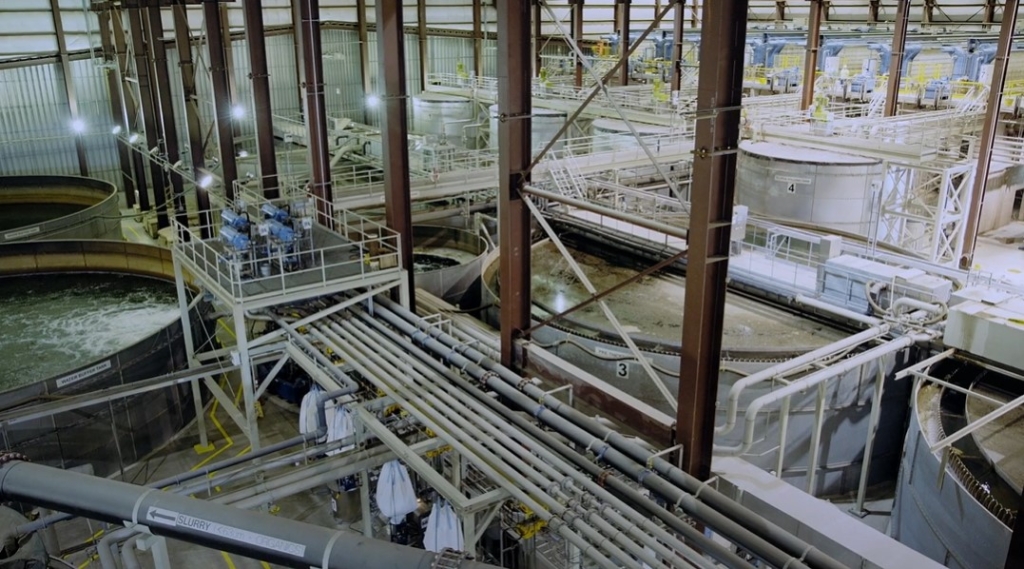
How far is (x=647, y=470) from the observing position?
941 centimetres

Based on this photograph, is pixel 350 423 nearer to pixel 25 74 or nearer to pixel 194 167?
pixel 194 167

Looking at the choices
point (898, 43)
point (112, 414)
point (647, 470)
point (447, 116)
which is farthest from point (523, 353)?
point (447, 116)

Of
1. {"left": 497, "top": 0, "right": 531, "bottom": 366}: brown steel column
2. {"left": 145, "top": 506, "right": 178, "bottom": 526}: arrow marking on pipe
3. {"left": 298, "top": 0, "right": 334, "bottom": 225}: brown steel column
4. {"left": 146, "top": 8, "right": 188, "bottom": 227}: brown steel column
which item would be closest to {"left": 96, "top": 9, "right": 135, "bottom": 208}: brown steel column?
{"left": 146, "top": 8, "right": 188, "bottom": 227}: brown steel column

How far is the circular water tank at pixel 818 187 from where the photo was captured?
83.7 ft

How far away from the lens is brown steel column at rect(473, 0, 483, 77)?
47031 millimetres

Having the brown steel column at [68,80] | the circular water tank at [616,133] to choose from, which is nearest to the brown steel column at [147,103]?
the brown steel column at [68,80]

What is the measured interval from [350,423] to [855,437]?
33.2 ft

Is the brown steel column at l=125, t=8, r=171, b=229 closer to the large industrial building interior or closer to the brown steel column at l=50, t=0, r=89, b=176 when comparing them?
the large industrial building interior

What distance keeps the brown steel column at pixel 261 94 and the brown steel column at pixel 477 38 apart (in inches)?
1151

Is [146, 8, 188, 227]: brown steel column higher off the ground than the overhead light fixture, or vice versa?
[146, 8, 188, 227]: brown steel column

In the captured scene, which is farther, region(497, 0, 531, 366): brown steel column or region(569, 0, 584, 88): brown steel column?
region(569, 0, 584, 88): brown steel column

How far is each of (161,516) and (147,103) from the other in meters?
27.6

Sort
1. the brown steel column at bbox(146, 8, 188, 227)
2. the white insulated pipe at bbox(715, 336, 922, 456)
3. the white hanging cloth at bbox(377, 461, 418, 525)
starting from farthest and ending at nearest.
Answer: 1. the brown steel column at bbox(146, 8, 188, 227)
2. the white hanging cloth at bbox(377, 461, 418, 525)
3. the white insulated pipe at bbox(715, 336, 922, 456)

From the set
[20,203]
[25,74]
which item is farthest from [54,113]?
[20,203]
